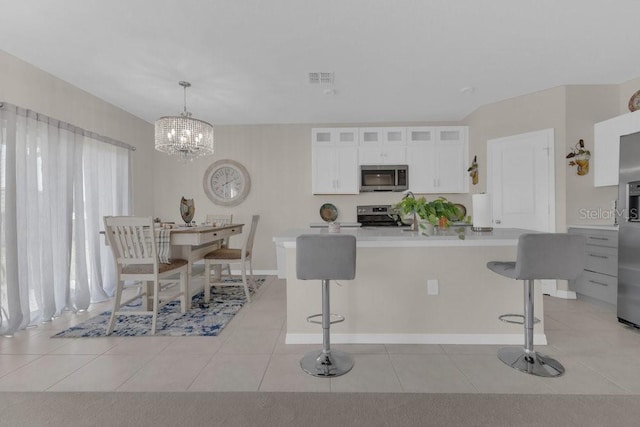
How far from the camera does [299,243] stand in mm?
1836

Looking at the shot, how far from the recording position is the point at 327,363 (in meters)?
1.96

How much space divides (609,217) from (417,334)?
287 cm

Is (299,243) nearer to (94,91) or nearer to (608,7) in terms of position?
(608,7)

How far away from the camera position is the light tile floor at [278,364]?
1783 mm

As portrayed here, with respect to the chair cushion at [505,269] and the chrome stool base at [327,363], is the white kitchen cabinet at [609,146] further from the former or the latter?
the chrome stool base at [327,363]

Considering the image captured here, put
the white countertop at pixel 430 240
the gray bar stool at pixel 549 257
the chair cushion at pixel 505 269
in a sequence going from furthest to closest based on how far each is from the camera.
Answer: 1. the white countertop at pixel 430 240
2. the chair cushion at pixel 505 269
3. the gray bar stool at pixel 549 257

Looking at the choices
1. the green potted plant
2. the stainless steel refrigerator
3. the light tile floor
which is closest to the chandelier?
the light tile floor

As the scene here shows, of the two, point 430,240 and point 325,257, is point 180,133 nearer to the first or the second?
point 325,257

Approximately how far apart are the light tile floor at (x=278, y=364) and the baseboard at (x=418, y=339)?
5cm

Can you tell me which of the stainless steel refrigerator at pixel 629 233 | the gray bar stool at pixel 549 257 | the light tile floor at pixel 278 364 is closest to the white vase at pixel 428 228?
the gray bar stool at pixel 549 257

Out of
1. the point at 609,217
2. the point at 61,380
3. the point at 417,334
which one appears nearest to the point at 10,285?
the point at 61,380

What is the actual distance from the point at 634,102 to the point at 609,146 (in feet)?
1.85

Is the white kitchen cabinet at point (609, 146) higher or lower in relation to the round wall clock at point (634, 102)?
lower

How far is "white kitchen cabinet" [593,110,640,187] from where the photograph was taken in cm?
299
